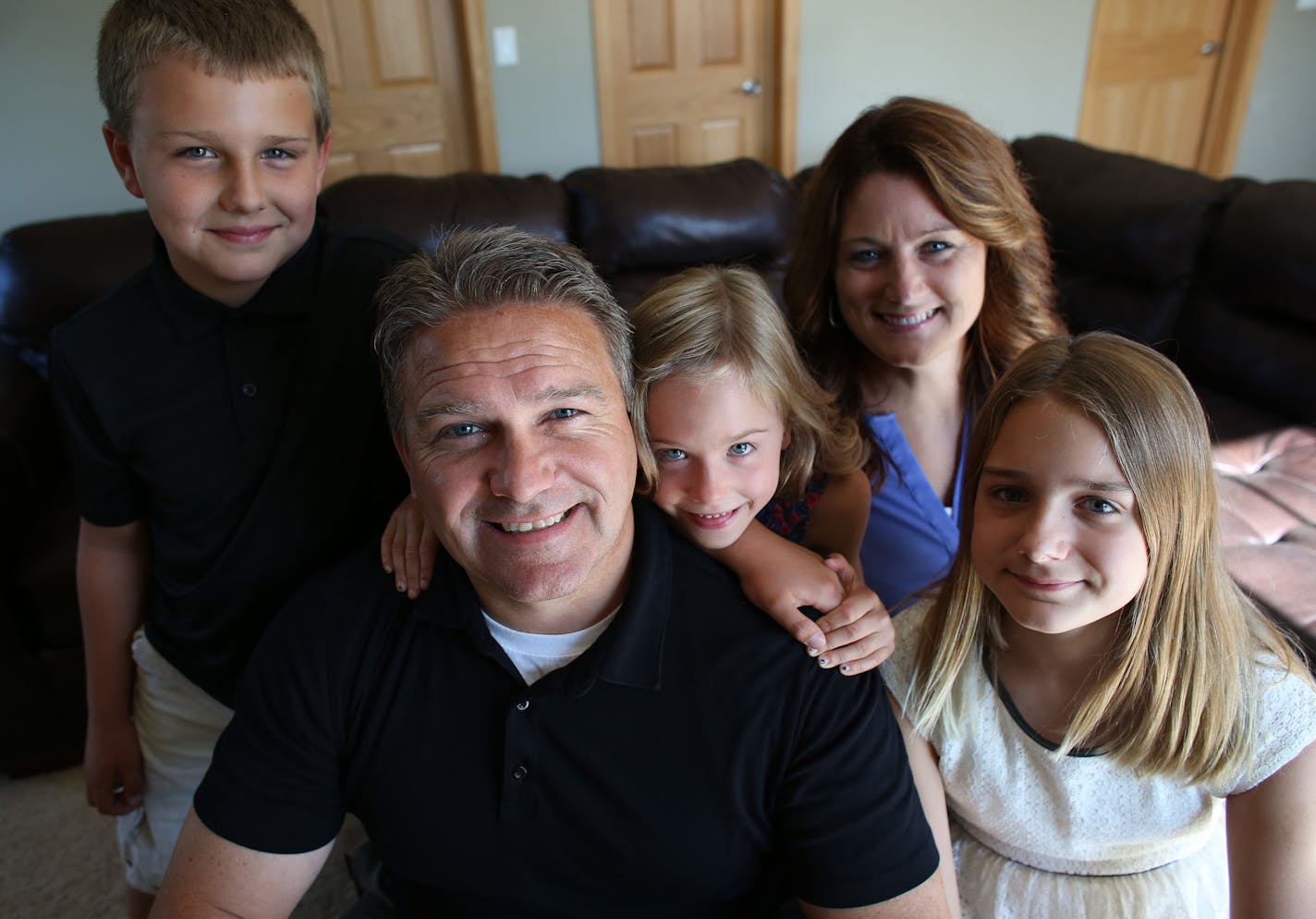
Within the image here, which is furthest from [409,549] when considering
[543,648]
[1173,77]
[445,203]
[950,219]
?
[1173,77]

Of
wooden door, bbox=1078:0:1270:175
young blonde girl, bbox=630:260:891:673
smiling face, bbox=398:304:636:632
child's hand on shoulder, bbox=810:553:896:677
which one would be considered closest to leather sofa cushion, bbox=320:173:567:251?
young blonde girl, bbox=630:260:891:673

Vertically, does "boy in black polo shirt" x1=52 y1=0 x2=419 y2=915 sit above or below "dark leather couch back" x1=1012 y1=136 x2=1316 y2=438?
above

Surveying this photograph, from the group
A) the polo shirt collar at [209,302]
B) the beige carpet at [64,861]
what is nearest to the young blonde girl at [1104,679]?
the polo shirt collar at [209,302]

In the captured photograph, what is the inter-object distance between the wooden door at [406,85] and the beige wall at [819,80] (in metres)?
0.13

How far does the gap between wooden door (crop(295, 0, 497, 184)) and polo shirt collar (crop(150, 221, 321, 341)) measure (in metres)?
2.96

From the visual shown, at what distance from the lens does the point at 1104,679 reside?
3.48 ft

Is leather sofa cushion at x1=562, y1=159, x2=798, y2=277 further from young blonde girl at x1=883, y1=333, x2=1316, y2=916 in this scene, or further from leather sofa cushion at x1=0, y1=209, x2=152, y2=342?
young blonde girl at x1=883, y1=333, x2=1316, y2=916

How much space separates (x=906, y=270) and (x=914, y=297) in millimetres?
44

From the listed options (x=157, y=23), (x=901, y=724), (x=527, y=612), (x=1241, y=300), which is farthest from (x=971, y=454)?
(x=1241, y=300)

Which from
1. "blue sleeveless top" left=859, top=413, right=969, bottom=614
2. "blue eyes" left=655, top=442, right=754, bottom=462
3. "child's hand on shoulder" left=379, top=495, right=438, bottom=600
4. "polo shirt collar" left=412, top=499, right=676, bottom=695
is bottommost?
"blue sleeveless top" left=859, top=413, right=969, bottom=614

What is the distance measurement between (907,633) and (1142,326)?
2139 millimetres

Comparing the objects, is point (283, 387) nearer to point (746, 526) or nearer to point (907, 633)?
point (746, 526)

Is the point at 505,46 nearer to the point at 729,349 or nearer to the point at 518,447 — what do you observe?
the point at 729,349

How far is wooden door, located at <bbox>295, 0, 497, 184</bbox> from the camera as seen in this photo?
12.4ft
